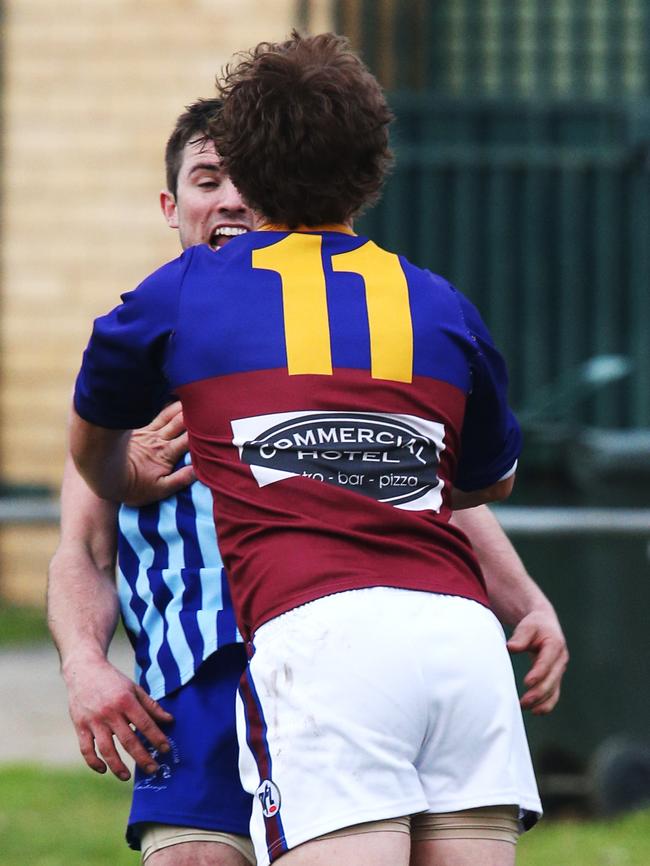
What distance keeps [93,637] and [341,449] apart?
0.67 meters

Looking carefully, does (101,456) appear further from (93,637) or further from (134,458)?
(93,637)

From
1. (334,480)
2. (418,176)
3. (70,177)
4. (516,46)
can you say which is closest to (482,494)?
(334,480)

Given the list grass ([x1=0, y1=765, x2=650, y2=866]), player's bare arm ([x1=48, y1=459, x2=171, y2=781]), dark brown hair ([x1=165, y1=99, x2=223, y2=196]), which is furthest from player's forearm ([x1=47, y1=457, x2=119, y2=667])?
grass ([x1=0, y1=765, x2=650, y2=866])

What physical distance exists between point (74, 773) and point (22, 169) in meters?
4.20

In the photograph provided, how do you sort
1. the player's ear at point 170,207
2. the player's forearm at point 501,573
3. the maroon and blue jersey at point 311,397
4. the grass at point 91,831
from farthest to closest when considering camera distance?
1. the grass at point 91,831
2. the player's ear at point 170,207
3. the player's forearm at point 501,573
4. the maroon and blue jersey at point 311,397

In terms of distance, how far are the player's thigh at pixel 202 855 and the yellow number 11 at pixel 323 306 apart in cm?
78

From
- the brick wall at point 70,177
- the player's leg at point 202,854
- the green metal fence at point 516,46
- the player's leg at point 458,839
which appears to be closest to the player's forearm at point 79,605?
the player's leg at point 202,854

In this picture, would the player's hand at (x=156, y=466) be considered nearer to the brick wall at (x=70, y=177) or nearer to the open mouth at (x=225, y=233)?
the open mouth at (x=225, y=233)

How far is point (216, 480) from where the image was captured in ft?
7.47

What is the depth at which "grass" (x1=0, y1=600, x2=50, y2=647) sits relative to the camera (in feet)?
28.0

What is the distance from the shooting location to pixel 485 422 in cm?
248

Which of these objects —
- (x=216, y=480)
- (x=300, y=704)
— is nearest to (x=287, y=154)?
(x=216, y=480)

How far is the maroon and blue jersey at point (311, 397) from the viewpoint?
2195 millimetres

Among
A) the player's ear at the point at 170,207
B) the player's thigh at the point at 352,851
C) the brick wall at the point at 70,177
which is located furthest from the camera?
the brick wall at the point at 70,177
